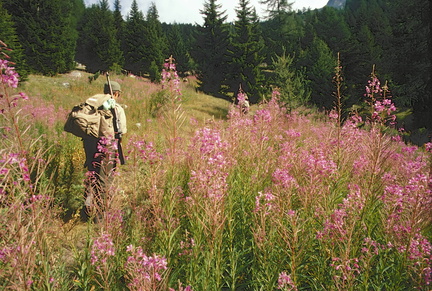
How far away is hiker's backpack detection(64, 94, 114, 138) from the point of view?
13.1 feet

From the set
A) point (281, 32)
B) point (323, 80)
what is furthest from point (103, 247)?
point (281, 32)

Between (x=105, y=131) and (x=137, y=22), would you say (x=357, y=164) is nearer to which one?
(x=105, y=131)

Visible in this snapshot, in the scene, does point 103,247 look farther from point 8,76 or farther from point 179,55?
point 179,55

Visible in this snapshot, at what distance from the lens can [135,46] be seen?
37656 millimetres

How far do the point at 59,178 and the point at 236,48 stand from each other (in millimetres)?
22372

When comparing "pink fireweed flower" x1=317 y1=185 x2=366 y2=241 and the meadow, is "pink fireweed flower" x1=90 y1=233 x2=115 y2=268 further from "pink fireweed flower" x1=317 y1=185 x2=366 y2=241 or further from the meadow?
"pink fireweed flower" x1=317 y1=185 x2=366 y2=241

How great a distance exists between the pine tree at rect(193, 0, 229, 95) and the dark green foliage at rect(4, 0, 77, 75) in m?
13.9

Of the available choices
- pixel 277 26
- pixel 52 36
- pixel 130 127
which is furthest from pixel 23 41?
pixel 277 26

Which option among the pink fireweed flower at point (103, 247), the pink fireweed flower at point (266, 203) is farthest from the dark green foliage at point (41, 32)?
the pink fireweed flower at point (266, 203)

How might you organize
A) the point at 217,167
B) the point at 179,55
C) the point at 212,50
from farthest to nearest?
1. the point at 179,55
2. the point at 212,50
3. the point at 217,167

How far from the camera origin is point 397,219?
270 cm

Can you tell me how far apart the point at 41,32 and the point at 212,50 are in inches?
669

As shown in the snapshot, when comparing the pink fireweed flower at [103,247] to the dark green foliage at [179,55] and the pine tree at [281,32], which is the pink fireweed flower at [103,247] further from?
the pine tree at [281,32]

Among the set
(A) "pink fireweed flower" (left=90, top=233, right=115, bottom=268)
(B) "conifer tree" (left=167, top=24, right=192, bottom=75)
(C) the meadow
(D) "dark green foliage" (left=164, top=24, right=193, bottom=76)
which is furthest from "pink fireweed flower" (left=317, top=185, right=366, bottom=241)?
(B) "conifer tree" (left=167, top=24, right=192, bottom=75)
